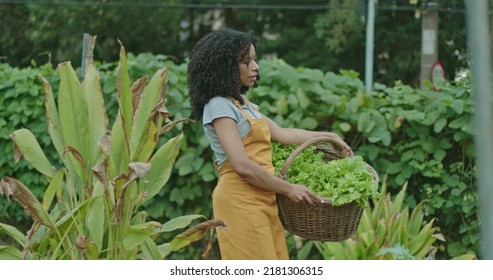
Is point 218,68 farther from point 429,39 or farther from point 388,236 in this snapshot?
point 429,39

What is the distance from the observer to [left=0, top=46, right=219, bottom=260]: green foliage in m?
4.11

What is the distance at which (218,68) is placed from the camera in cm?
381

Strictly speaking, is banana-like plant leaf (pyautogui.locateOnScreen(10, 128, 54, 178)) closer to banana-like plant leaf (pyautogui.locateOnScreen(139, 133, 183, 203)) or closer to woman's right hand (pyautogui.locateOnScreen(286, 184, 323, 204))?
banana-like plant leaf (pyautogui.locateOnScreen(139, 133, 183, 203))

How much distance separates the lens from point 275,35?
1681 cm

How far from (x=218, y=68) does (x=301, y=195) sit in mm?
622

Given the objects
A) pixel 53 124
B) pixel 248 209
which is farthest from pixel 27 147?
pixel 248 209

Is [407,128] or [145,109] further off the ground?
[145,109]

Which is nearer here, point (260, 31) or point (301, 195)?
point (301, 195)

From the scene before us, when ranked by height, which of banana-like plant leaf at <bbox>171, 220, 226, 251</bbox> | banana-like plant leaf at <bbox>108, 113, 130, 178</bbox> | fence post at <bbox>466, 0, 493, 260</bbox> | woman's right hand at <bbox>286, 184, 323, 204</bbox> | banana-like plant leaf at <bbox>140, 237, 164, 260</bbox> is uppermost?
fence post at <bbox>466, 0, 493, 260</bbox>

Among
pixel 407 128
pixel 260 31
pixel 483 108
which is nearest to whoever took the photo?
pixel 483 108

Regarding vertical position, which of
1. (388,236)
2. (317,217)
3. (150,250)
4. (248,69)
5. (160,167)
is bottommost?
(388,236)

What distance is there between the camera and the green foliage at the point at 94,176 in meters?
4.11

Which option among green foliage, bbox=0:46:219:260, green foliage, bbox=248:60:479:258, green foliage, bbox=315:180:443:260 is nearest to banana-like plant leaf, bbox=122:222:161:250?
green foliage, bbox=0:46:219:260

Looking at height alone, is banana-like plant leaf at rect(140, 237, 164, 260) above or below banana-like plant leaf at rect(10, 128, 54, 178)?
below
